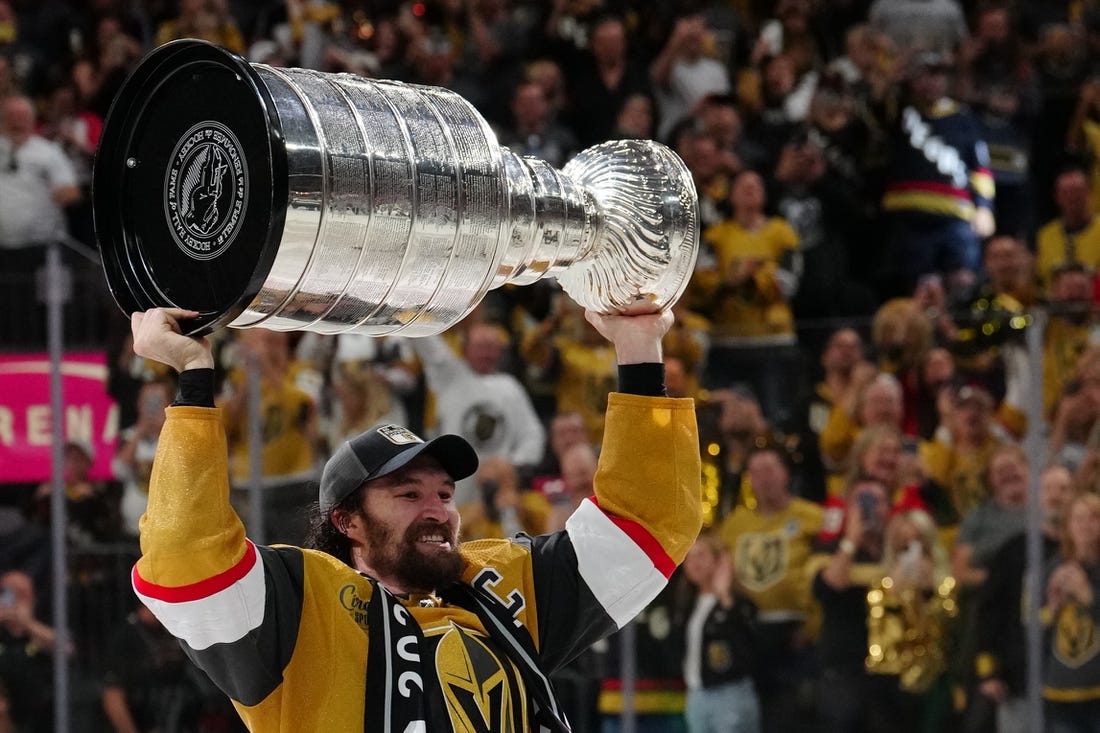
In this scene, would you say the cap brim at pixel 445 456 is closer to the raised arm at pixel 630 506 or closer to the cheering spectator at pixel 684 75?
the raised arm at pixel 630 506

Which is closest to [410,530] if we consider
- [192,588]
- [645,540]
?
[645,540]

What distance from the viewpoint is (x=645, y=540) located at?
3.88 m

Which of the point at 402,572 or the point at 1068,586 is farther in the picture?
the point at 1068,586

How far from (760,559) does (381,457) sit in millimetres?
3167

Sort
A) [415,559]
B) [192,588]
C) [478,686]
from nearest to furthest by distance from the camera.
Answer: [192,588] → [478,686] → [415,559]

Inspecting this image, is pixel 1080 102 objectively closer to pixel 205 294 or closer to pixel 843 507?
pixel 843 507

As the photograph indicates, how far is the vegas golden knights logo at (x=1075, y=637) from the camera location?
6.59 m

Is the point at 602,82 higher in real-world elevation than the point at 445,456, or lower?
higher

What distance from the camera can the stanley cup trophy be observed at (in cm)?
312

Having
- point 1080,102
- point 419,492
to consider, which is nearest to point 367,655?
point 419,492

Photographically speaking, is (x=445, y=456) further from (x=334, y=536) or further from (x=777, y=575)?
(x=777, y=575)

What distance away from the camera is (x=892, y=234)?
948 cm

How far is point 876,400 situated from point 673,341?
790 mm

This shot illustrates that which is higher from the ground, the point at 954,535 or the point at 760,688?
the point at 954,535
